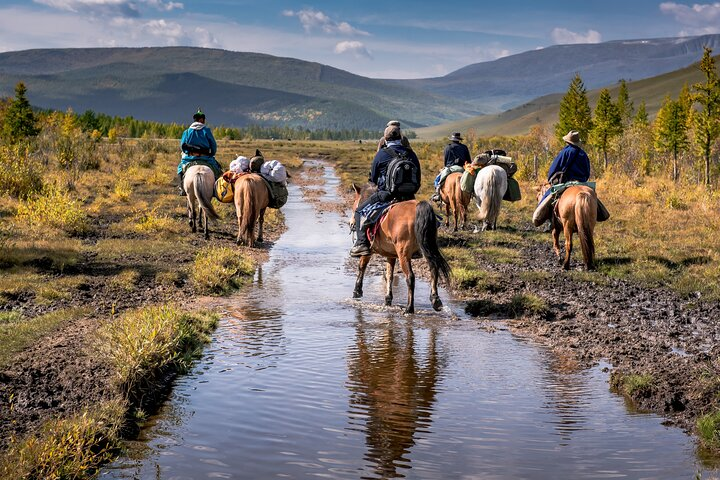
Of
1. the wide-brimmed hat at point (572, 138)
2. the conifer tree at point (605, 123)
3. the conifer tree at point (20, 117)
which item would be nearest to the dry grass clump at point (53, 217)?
the wide-brimmed hat at point (572, 138)

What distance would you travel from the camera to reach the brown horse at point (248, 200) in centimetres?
1600

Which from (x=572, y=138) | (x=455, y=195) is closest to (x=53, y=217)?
(x=455, y=195)

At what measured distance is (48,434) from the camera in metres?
5.28

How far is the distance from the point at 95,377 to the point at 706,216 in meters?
16.7

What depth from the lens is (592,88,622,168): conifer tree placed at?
200 ft

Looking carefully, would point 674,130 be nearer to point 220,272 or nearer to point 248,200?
point 248,200

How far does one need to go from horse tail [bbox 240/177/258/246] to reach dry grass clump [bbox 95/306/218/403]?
6806 millimetres

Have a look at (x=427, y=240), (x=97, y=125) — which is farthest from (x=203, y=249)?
(x=97, y=125)

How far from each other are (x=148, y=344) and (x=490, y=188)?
12.5m

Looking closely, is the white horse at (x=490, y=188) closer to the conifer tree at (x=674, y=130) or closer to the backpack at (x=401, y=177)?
the backpack at (x=401, y=177)

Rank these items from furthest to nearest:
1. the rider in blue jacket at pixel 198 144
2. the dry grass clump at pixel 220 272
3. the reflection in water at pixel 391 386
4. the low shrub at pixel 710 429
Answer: the rider in blue jacket at pixel 198 144, the dry grass clump at pixel 220 272, the reflection in water at pixel 391 386, the low shrub at pixel 710 429

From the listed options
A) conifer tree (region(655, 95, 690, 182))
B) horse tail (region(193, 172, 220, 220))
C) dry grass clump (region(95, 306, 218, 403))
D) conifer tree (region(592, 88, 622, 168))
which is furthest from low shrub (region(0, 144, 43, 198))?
conifer tree (region(592, 88, 622, 168))

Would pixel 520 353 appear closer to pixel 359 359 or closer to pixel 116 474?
pixel 359 359

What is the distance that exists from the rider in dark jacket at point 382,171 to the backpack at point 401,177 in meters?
0.10
